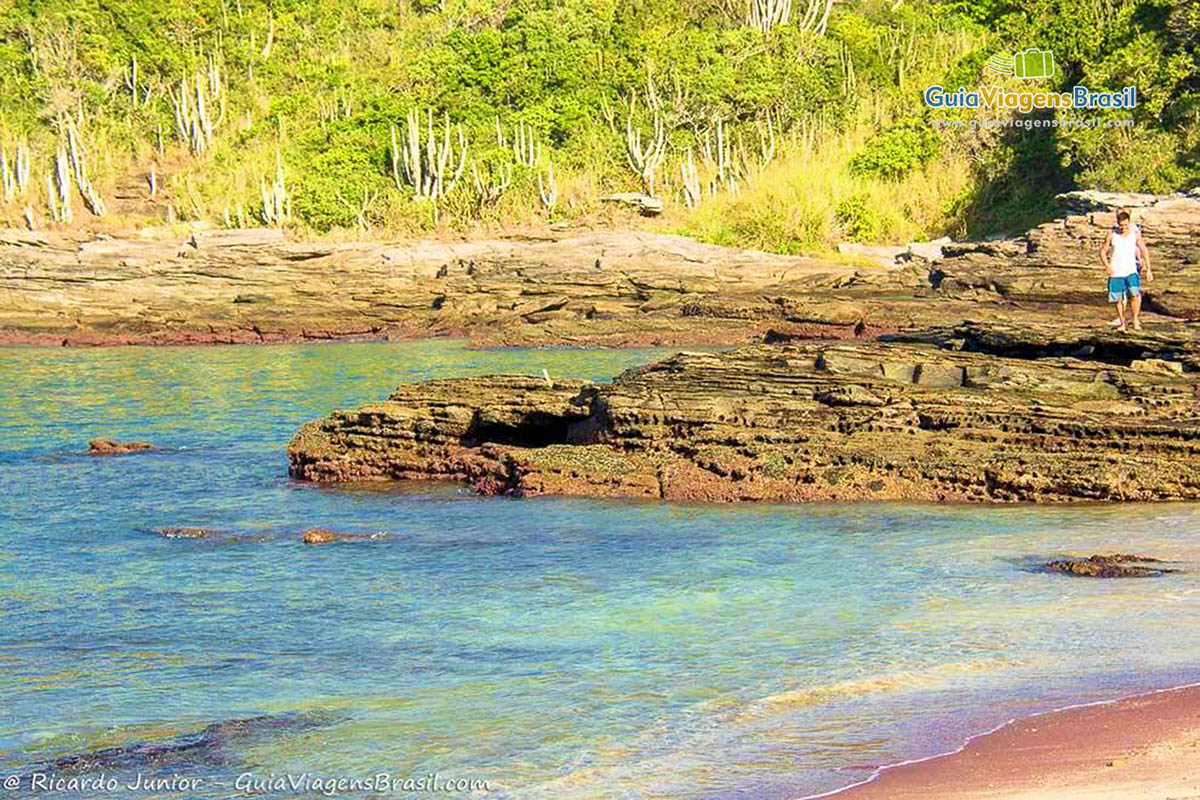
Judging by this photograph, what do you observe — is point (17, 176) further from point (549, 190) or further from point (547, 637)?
point (547, 637)

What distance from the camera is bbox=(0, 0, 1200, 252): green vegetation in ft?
128

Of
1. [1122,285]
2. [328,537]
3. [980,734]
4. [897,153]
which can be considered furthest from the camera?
[897,153]

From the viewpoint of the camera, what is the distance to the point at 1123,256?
15.2 m

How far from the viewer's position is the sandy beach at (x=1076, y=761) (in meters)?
4.91

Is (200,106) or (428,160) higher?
(200,106)

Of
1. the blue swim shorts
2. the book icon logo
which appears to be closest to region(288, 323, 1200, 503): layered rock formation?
the blue swim shorts

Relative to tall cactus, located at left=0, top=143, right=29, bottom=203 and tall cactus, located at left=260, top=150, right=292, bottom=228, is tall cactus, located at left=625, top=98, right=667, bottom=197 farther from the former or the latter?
tall cactus, located at left=0, top=143, right=29, bottom=203

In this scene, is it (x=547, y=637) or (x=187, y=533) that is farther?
(x=187, y=533)

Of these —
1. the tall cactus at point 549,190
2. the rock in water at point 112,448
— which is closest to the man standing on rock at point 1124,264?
the rock in water at point 112,448

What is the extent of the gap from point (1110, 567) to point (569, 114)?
3980 cm

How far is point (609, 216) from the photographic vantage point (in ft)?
137

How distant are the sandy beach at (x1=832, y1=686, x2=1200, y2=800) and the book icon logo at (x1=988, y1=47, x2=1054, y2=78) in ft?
125

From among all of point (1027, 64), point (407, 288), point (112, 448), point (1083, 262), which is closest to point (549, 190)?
point (407, 288)

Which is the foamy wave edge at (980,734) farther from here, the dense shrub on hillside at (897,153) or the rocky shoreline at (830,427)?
the dense shrub on hillside at (897,153)
